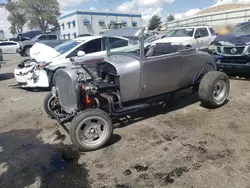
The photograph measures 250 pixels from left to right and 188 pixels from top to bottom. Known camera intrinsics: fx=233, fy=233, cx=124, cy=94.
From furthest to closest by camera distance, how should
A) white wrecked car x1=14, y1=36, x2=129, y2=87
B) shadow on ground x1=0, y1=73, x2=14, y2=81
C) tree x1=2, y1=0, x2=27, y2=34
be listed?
tree x1=2, y1=0, x2=27, y2=34
shadow on ground x1=0, y1=73, x2=14, y2=81
white wrecked car x1=14, y1=36, x2=129, y2=87

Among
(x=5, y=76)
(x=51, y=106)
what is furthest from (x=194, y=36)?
(x=5, y=76)

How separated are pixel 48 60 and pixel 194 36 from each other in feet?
26.0

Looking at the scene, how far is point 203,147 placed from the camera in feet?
12.2

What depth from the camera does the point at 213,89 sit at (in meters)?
5.15

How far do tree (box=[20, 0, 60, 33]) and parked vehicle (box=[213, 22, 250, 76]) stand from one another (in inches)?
1986

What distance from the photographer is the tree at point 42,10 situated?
5172 centimetres

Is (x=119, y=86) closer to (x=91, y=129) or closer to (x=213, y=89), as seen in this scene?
(x=91, y=129)

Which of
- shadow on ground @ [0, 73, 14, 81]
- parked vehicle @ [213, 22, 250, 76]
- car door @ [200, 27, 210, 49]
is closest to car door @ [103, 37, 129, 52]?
parked vehicle @ [213, 22, 250, 76]

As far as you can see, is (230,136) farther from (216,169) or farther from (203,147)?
(216,169)

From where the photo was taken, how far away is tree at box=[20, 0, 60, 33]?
5172 cm

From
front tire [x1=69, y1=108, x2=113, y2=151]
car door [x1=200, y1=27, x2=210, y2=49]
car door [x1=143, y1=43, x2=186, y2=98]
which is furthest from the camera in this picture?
car door [x1=200, y1=27, x2=210, y2=49]

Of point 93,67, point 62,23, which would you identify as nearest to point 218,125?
point 93,67

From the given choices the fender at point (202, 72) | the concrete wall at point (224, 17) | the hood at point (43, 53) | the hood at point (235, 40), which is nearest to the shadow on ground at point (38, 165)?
the fender at point (202, 72)

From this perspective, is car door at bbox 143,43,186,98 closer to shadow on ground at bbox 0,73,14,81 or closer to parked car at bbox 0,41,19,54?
shadow on ground at bbox 0,73,14,81
